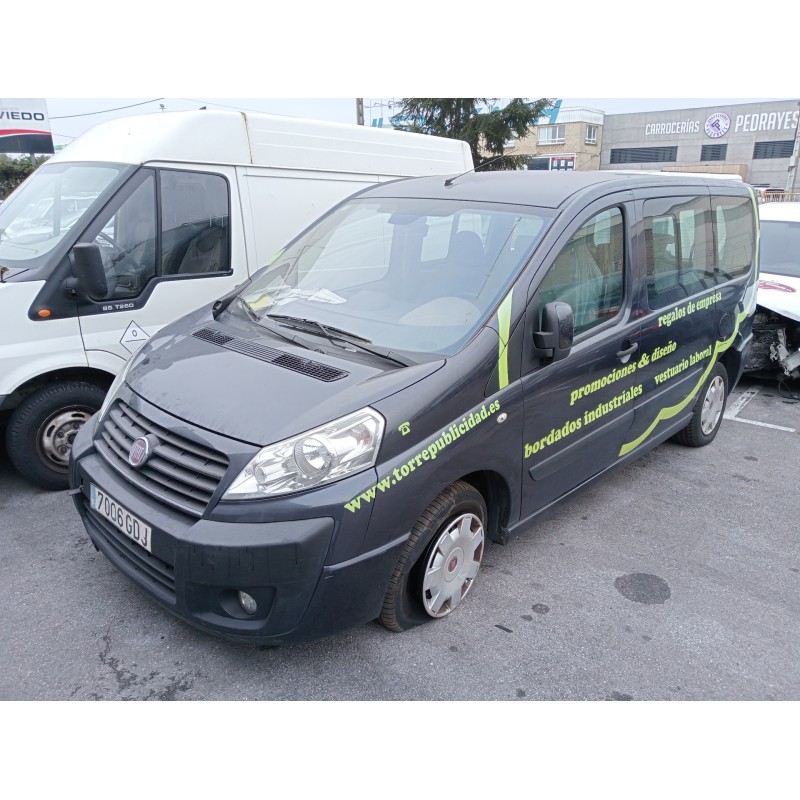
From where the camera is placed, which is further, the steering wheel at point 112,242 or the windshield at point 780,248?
the windshield at point 780,248

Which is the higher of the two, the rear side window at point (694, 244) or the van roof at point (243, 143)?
the van roof at point (243, 143)

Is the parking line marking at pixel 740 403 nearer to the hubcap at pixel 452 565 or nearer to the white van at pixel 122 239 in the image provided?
the hubcap at pixel 452 565

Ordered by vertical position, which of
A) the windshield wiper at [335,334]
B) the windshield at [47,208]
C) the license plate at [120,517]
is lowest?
the license plate at [120,517]

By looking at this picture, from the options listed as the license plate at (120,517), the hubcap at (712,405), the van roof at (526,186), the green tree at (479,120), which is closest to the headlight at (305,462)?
the license plate at (120,517)

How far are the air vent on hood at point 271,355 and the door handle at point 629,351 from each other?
64.7 inches

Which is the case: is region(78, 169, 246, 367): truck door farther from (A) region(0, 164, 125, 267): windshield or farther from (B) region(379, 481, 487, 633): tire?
(B) region(379, 481, 487, 633): tire

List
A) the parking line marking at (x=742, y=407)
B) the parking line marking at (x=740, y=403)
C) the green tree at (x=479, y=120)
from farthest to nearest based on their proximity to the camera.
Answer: the green tree at (x=479, y=120) < the parking line marking at (x=740, y=403) < the parking line marking at (x=742, y=407)

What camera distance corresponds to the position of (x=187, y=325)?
11.0ft

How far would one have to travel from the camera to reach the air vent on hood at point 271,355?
2.61 metres

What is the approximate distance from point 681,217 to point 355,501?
2987mm

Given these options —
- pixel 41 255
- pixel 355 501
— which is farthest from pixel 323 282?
pixel 41 255

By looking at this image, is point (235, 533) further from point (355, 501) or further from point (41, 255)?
point (41, 255)

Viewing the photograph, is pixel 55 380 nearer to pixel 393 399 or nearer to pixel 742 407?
pixel 393 399

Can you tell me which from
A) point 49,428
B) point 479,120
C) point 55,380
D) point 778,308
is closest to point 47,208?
point 55,380
